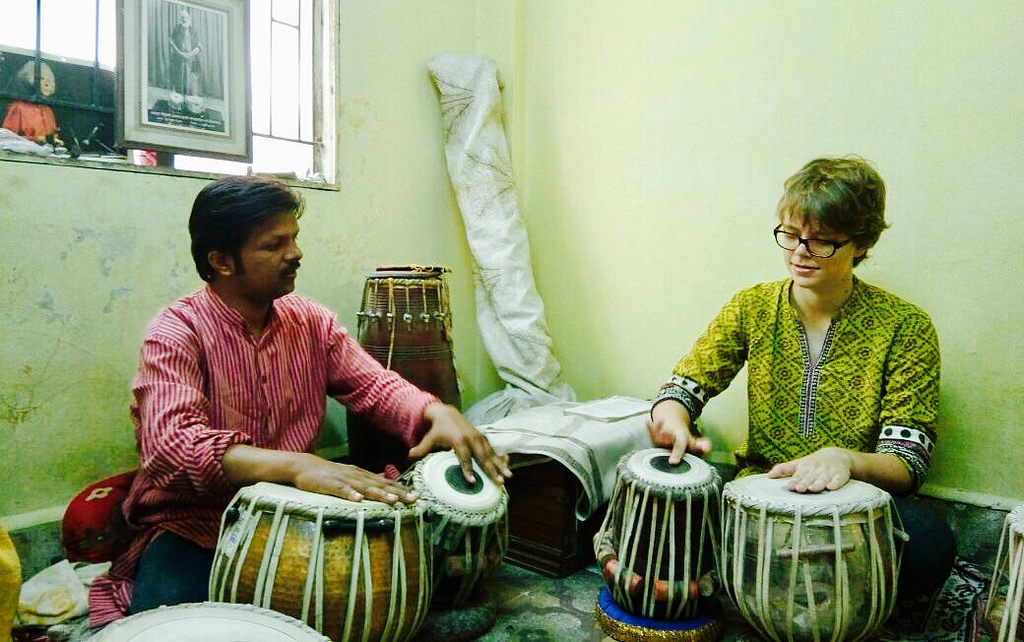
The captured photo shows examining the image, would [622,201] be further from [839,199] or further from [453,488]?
[453,488]

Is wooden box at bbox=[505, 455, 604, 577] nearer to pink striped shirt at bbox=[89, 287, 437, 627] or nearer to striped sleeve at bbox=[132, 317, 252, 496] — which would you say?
pink striped shirt at bbox=[89, 287, 437, 627]

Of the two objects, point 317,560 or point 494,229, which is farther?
point 494,229

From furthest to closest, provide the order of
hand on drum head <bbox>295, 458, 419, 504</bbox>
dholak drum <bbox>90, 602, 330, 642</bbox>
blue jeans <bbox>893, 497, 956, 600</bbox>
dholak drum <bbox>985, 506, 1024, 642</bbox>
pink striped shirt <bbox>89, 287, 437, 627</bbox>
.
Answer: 1. blue jeans <bbox>893, 497, 956, 600</bbox>
2. pink striped shirt <bbox>89, 287, 437, 627</bbox>
3. hand on drum head <bbox>295, 458, 419, 504</bbox>
4. dholak drum <bbox>985, 506, 1024, 642</bbox>
5. dholak drum <bbox>90, 602, 330, 642</bbox>

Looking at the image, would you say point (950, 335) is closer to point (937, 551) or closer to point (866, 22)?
point (937, 551)

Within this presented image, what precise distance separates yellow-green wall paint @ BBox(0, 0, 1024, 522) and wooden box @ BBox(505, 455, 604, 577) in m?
0.76

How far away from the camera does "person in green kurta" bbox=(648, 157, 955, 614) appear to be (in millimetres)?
1831

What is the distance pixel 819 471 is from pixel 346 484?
42.4 inches

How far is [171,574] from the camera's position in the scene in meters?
1.77

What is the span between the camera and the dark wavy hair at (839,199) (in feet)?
6.15

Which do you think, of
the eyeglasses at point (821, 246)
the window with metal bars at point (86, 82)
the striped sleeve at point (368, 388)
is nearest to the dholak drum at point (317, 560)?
the striped sleeve at point (368, 388)

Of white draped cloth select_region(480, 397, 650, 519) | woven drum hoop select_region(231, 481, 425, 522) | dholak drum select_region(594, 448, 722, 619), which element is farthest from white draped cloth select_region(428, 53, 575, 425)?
woven drum hoop select_region(231, 481, 425, 522)

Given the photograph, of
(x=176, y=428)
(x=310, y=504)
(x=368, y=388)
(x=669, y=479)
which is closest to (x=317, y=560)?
(x=310, y=504)

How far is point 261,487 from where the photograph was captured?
1.58m

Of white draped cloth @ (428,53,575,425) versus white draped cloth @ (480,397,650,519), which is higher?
white draped cloth @ (428,53,575,425)
